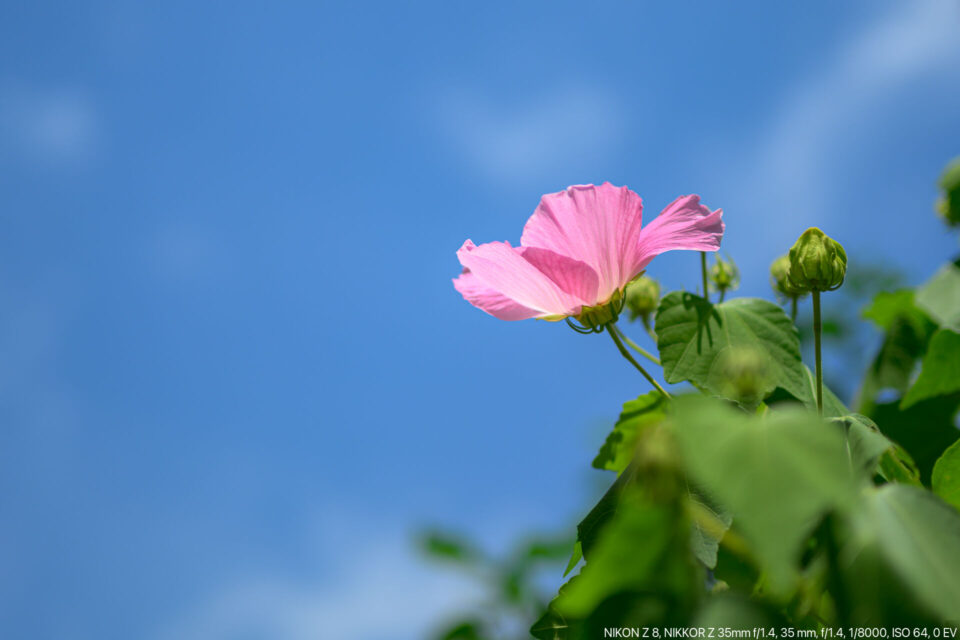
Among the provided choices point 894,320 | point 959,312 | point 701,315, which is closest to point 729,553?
point 701,315

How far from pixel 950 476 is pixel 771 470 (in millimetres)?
333

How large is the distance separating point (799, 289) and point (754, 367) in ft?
1.27

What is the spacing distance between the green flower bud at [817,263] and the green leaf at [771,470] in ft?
1.21

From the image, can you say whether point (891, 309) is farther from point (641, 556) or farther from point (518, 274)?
point (641, 556)

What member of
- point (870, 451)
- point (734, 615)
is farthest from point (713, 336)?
point (734, 615)

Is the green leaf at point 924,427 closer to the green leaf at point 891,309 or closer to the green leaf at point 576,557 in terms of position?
the green leaf at point 891,309

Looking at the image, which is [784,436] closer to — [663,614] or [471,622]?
[663,614]

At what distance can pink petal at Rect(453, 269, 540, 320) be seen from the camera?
0.67m

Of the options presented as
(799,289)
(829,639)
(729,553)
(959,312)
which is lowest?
(829,639)

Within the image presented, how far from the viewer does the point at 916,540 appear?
0.34 m

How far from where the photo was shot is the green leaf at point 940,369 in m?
0.91

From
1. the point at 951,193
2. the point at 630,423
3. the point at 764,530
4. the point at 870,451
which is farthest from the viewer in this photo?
the point at 951,193

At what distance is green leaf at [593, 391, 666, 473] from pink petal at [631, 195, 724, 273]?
0.16 meters

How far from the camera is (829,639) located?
0.39 meters
